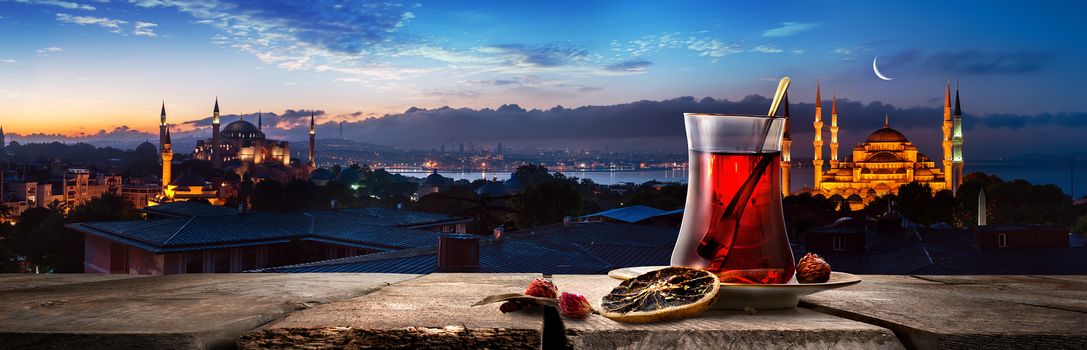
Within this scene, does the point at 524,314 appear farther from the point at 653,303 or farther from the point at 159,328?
the point at 159,328

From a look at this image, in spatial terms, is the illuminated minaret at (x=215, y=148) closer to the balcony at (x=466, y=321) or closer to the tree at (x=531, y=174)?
the tree at (x=531, y=174)

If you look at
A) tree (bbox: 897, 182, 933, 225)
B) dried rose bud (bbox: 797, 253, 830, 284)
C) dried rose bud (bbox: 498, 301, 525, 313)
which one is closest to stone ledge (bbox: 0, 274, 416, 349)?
dried rose bud (bbox: 498, 301, 525, 313)

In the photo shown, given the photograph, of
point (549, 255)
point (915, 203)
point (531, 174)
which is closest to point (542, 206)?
point (549, 255)

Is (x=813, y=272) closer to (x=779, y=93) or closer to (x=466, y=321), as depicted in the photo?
(x=779, y=93)

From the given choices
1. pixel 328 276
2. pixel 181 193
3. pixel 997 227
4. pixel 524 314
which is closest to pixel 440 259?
pixel 328 276

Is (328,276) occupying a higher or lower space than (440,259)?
higher

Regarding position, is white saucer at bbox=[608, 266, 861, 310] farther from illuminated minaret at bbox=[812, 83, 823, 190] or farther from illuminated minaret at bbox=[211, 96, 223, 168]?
illuminated minaret at bbox=[211, 96, 223, 168]
